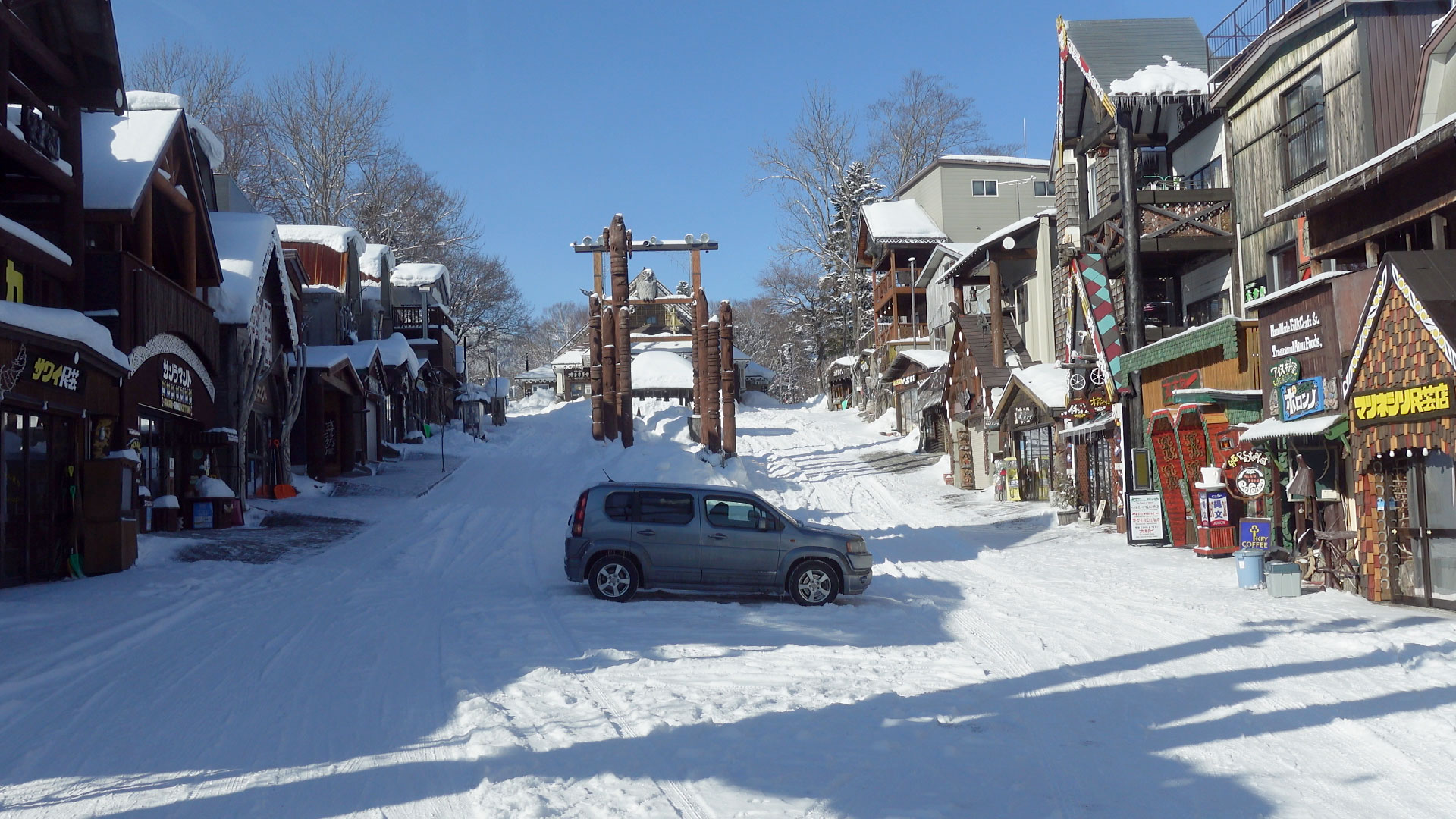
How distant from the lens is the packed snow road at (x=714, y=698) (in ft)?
19.9

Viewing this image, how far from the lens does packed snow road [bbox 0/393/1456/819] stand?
6055 millimetres

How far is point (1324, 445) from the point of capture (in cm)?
1395

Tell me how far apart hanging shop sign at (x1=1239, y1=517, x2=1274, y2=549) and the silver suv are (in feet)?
21.2

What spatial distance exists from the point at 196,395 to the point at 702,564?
13.4 meters

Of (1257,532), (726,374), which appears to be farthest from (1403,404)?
(726,374)

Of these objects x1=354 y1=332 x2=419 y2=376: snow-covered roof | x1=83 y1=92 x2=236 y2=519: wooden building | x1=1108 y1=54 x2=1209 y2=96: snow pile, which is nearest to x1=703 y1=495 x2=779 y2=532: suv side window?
x1=83 y1=92 x2=236 y2=519: wooden building

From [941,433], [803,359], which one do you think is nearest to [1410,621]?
[941,433]

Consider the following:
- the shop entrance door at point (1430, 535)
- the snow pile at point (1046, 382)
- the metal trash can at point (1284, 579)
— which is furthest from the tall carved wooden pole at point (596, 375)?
the shop entrance door at point (1430, 535)

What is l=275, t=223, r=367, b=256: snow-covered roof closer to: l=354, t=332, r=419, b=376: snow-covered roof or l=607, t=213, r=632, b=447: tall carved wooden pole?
l=354, t=332, r=419, b=376: snow-covered roof

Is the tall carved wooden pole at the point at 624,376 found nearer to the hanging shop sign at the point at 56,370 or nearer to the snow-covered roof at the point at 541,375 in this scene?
the hanging shop sign at the point at 56,370

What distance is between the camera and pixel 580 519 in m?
14.1

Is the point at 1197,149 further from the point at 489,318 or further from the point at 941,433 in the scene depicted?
the point at 489,318

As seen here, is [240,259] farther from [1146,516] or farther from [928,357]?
[928,357]

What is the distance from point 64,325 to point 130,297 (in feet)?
12.9
